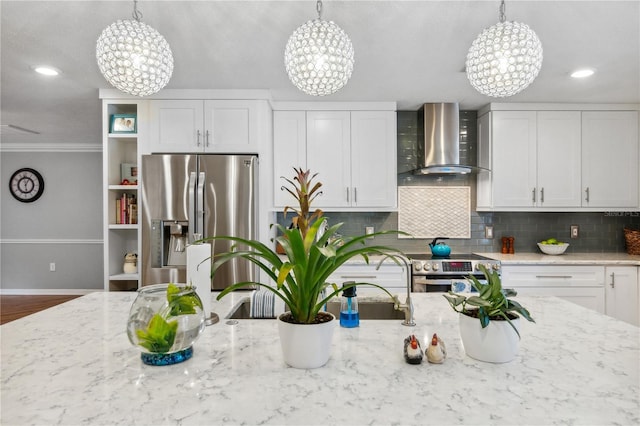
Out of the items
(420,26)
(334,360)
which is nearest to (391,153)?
(420,26)

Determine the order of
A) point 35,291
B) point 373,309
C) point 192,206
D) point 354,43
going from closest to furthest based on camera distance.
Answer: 1. point 373,309
2. point 354,43
3. point 192,206
4. point 35,291

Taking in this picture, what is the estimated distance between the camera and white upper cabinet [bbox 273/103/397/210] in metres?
3.63

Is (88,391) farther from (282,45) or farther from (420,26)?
(420,26)

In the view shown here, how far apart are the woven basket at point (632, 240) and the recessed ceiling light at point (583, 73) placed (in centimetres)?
193

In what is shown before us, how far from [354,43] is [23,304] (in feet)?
19.2

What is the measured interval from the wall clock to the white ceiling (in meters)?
2.87

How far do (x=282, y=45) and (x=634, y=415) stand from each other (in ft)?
7.57

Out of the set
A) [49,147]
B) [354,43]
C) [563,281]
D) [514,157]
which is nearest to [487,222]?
[514,157]

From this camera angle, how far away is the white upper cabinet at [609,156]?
3662 millimetres

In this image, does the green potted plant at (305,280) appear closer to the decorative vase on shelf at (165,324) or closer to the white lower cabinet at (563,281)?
the decorative vase on shelf at (165,324)

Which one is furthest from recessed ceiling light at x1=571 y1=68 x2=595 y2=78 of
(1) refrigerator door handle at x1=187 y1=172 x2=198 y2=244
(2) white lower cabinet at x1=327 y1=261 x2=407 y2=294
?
(1) refrigerator door handle at x1=187 y1=172 x2=198 y2=244

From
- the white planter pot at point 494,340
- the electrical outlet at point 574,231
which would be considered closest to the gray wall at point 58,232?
the white planter pot at point 494,340

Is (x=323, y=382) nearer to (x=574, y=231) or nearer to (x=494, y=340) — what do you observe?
(x=494, y=340)

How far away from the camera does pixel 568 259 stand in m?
3.47
